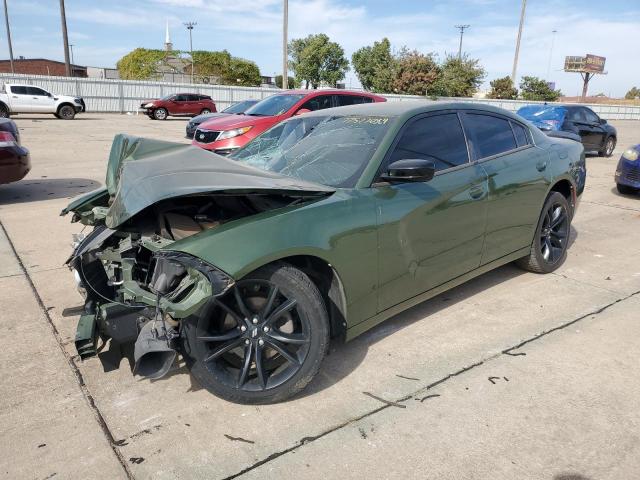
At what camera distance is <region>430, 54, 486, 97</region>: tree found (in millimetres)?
44094

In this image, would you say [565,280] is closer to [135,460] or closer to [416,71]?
[135,460]

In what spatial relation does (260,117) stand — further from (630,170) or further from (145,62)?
(145,62)

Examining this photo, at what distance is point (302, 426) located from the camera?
2.60 meters

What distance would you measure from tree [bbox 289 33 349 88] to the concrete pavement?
217ft

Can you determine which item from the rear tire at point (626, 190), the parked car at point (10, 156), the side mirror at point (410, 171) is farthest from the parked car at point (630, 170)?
the parked car at point (10, 156)

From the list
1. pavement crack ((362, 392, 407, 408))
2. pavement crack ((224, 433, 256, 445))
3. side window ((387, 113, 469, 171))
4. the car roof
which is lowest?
pavement crack ((224, 433, 256, 445))

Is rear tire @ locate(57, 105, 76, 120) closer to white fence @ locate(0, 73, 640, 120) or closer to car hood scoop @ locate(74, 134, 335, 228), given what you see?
white fence @ locate(0, 73, 640, 120)

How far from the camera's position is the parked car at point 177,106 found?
1034 inches

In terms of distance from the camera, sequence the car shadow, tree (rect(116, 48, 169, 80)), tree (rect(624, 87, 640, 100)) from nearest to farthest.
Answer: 1. the car shadow
2. tree (rect(116, 48, 169, 80))
3. tree (rect(624, 87, 640, 100))

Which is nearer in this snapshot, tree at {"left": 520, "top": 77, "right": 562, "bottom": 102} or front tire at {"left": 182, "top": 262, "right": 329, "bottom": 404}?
front tire at {"left": 182, "top": 262, "right": 329, "bottom": 404}

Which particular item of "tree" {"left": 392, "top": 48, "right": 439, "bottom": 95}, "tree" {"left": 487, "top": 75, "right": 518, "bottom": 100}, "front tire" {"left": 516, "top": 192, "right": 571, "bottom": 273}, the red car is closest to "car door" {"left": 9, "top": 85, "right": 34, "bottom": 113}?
the red car

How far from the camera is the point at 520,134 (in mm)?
4418

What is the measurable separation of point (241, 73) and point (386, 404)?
57.4m

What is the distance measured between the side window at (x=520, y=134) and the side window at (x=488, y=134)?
72mm
